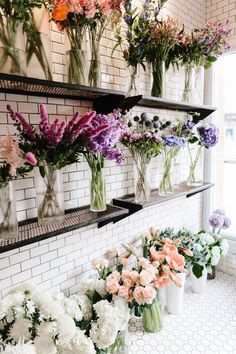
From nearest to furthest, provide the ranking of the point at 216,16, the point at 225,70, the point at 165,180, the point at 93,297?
the point at 93,297, the point at 165,180, the point at 216,16, the point at 225,70

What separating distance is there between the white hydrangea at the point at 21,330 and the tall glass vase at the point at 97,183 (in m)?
0.55

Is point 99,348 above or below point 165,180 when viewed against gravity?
below

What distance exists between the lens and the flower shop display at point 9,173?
0.79 m

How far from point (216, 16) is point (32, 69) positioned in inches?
72.7

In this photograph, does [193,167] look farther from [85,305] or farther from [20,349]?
[20,349]

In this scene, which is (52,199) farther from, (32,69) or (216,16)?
(216,16)

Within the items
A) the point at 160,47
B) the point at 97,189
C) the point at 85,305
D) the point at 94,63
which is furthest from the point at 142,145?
the point at 85,305

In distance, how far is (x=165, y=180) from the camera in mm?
1585

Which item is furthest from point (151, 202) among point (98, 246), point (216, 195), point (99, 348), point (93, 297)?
point (216, 195)

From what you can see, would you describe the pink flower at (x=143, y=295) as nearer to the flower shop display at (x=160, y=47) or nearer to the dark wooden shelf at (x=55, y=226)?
the dark wooden shelf at (x=55, y=226)

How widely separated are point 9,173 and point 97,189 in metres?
0.45

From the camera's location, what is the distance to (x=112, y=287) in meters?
1.10

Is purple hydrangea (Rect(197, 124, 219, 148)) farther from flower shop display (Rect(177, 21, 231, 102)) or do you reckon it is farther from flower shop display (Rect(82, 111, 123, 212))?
flower shop display (Rect(82, 111, 123, 212))

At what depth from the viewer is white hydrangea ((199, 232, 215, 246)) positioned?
5.74 feet
